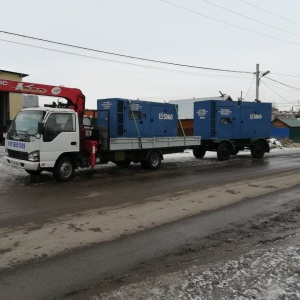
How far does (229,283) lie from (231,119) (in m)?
16.7

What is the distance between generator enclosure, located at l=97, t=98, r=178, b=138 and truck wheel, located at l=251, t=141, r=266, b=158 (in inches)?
280

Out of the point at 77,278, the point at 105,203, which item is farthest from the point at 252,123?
the point at 77,278

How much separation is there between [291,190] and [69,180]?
666 cm

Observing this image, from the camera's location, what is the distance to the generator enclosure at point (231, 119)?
19.5 metres

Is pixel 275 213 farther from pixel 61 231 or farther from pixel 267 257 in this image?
pixel 61 231

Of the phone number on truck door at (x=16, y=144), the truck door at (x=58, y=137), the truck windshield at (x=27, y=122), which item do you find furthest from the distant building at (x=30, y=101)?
the truck door at (x=58, y=137)

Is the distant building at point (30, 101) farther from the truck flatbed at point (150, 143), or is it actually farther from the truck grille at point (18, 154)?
the truck grille at point (18, 154)

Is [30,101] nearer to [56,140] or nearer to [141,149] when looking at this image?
[141,149]

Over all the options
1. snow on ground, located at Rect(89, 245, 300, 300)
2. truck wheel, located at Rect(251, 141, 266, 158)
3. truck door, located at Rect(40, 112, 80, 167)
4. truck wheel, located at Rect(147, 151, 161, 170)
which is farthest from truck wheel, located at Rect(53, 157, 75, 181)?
truck wheel, located at Rect(251, 141, 266, 158)

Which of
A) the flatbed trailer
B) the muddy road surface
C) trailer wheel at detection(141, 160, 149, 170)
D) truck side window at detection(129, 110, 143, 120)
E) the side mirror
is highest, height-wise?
truck side window at detection(129, 110, 143, 120)

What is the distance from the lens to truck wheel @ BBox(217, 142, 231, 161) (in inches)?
750

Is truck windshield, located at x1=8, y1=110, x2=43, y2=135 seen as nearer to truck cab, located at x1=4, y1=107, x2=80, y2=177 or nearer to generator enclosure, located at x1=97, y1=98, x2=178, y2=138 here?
truck cab, located at x1=4, y1=107, x2=80, y2=177

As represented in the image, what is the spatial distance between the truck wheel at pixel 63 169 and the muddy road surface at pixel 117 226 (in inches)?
11.8

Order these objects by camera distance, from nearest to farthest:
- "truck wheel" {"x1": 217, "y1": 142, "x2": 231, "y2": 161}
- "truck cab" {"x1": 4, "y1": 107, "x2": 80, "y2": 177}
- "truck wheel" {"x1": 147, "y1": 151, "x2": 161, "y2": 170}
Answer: "truck cab" {"x1": 4, "y1": 107, "x2": 80, "y2": 177}, "truck wheel" {"x1": 147, "y1": 151, "x2": 161, "y2": 170}, "truck wheel" {"x1": 217, "y1": 142, "x2": 231, "y2": 161}
